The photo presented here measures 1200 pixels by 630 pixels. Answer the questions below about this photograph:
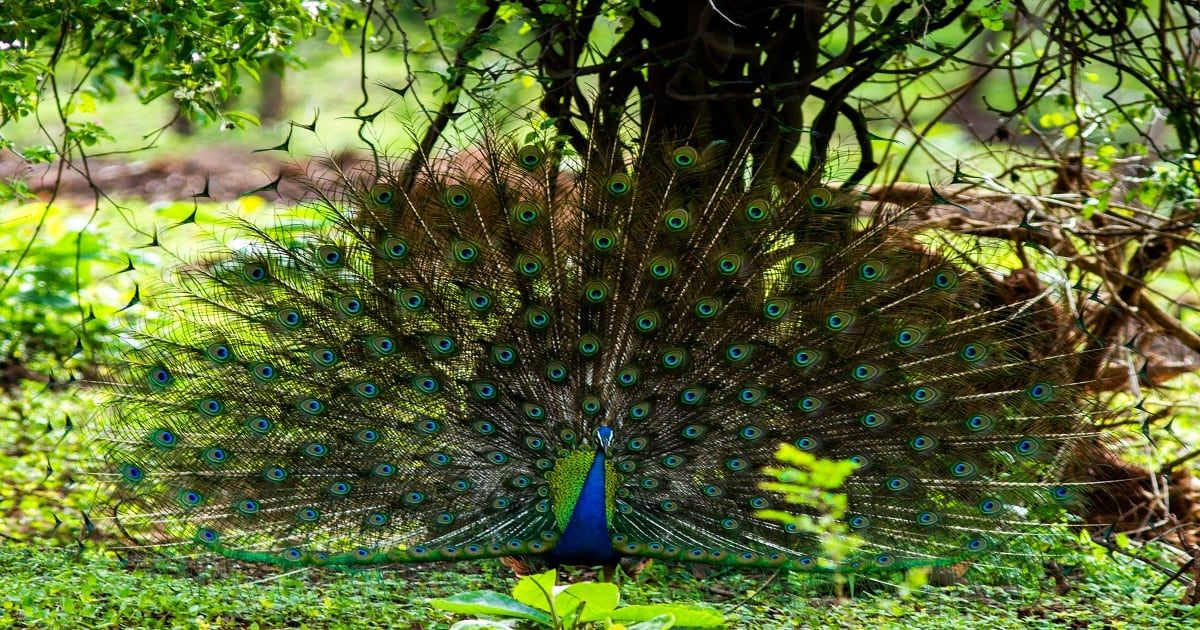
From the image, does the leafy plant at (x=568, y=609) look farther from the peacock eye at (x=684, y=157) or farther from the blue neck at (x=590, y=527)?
the peacock eye at (x=684, y=157)

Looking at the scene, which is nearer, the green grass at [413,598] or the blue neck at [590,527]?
the green grass at [413,598]

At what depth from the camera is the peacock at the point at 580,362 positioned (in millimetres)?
4426

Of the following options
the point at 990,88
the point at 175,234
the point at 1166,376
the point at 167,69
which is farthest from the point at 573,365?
the point at 990,88

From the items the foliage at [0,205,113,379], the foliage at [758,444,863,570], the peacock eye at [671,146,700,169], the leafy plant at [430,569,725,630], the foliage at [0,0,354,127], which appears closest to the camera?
the foliage at [758,444,863,570]

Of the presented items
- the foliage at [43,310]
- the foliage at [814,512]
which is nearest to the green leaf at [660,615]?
the foliage at [814,512]

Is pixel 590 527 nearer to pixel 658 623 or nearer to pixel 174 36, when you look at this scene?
pixel 658 623

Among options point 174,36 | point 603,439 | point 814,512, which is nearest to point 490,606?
point 603,439

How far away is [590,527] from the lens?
14.6 ft

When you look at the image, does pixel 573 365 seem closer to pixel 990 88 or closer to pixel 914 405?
pixel 914 405

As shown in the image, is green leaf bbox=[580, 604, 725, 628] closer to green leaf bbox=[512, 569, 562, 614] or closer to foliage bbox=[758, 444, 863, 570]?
green leaf bbox=[512, 569, 562, 614]

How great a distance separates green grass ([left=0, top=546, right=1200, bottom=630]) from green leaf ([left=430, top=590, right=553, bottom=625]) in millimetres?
561

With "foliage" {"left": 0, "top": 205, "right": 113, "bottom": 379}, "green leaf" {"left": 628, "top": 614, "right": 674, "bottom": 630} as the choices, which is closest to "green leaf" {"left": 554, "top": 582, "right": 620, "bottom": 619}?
"green leaf" {"left": 628, "top": 614, "right": 674, "bottom": 630}

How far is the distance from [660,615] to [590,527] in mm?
915

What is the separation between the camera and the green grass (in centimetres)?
423
